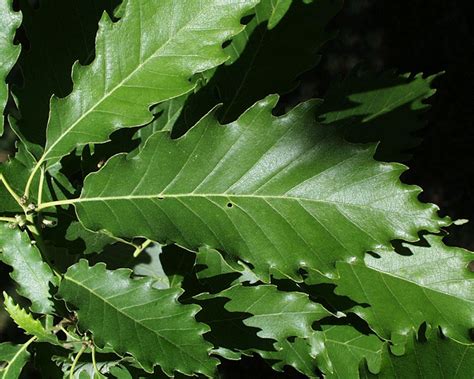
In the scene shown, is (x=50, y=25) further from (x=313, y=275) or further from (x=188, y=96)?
(x=313, y=275)

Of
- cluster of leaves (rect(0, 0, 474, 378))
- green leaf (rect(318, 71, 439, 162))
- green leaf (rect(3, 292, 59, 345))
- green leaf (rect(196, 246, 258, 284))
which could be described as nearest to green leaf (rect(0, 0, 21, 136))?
cluster of leaves (rect(0, 0, 474, 378))

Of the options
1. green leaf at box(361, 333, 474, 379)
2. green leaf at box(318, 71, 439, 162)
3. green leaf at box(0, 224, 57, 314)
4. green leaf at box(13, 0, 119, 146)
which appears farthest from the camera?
green leaf at box(318, 71, 439, 162)

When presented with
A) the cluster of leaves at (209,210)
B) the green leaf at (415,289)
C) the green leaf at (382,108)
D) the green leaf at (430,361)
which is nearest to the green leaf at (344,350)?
the cluster of leaves at (209,210)

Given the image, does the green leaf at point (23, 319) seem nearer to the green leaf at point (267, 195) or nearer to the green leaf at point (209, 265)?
the green leaf at point (267, 195)

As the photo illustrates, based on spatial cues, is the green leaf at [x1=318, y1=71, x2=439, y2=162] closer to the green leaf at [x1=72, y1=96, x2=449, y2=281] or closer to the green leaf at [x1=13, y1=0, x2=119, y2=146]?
the green leaf at [x1=72, y1=96, x2=449, y2=281]

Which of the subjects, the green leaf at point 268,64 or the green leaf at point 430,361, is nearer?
the green leaf at point 430,361

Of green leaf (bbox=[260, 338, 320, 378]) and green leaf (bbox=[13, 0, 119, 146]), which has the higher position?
green leaf (bbox=[13, 0, 119, 146])

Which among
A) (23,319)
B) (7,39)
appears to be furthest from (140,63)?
(23,319)
